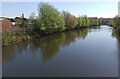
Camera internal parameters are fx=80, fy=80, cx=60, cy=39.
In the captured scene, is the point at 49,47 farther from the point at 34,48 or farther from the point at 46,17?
the point at 46,17

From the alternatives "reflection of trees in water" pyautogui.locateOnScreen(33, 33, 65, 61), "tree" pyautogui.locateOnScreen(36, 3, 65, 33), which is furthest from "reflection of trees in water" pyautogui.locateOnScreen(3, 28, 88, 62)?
"tree" pyautogui.locateOnScreen(36, 3, 65, 33)

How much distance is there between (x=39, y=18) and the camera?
52.0 ft

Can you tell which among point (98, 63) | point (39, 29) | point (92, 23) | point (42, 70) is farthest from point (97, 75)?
point (92, 23)

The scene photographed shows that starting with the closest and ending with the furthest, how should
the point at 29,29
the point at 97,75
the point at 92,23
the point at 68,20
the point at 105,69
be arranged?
the point at 97,75
the point at 105,69
the point at 29,29
the point at 68,20
the point at 92,23

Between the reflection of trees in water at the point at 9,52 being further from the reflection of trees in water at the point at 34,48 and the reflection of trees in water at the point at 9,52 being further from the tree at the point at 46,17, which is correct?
the tree at the point at 46,17

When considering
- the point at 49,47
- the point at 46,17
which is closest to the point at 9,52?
the point at 49,47

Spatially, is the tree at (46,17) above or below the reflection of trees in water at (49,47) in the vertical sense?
above

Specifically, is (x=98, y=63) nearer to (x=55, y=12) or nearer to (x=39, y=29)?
(x=39, y=29)

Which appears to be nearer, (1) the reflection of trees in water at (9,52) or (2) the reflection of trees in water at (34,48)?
(1) the reflection of trees in water at (9,52)

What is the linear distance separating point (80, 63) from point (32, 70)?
2.96m

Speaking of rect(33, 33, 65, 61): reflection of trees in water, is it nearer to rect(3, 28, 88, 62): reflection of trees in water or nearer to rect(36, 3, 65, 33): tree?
rect(3, 28, 88, 62): reflection of trees in water

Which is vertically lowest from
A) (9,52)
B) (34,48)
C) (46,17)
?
(9,52)

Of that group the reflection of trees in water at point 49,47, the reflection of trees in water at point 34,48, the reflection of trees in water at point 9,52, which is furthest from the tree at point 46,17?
the reflection of trees in water at point 9,52

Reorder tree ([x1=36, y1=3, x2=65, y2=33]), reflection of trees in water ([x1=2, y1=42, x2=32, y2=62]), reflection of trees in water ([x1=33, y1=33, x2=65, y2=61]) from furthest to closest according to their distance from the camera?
tree ([x1=36, y1=3, x2=65, y2=33]), reflection of trees in water ([x1=33, y1=33, x2=65, y2=61]), reflection of trees in water ([x1=2, y1=42, x2=32, y2=62])
